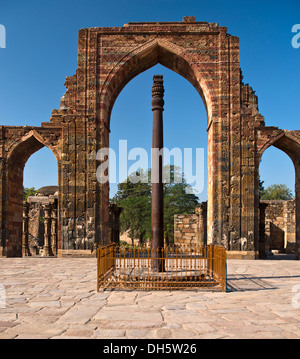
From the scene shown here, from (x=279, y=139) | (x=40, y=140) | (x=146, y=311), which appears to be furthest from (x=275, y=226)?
(x=146, y=311)

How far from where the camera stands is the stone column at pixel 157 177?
6.80 m

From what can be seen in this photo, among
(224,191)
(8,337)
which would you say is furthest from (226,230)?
(8,337)

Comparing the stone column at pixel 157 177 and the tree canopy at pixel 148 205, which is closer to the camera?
the stone column at pixel 157 177

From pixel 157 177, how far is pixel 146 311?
3168 mm

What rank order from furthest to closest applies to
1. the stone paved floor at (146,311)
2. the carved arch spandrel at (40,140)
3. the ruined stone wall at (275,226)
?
1. the ruined stone wall at (275,226)
2. the carved arch spandrel at (40,140)
3. the stone paved floor at (146,311)

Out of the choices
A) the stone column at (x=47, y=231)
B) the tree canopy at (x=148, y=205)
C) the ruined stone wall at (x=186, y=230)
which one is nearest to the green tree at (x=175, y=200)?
the tree canopy at (x=148, y=205)

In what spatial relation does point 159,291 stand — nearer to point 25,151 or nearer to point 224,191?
point 224,191

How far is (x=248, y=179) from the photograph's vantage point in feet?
37.8

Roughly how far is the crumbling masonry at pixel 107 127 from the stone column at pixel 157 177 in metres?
5.04

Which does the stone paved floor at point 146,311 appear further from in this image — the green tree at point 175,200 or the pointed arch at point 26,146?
the green tree at point 175,200

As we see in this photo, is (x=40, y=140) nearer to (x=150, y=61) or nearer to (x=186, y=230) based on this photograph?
(x=150, y=61)

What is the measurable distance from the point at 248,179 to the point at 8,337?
967 cm

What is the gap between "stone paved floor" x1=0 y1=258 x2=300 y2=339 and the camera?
11.3 ft

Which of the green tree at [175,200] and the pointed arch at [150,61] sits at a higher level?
the pointed arch at [150,61]
